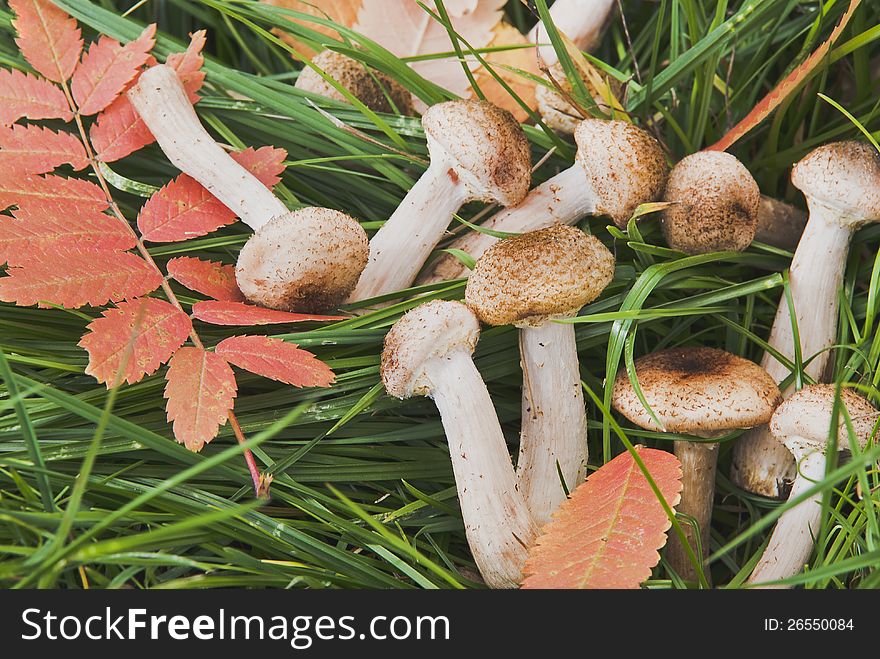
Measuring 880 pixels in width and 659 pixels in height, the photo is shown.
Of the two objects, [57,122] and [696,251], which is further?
[57,122]

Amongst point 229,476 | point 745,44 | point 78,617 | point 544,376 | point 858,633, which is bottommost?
point 858,633

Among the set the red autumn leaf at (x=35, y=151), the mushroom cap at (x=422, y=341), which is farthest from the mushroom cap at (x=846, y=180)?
the red autumn leaf at (x=35, y=151)

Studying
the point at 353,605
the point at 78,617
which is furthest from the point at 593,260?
the point at 78,617

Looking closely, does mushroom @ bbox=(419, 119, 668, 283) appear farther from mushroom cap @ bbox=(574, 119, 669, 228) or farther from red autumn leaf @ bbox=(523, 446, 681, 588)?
red autumn leaf @ bbox=(523, 446, 681, 588)

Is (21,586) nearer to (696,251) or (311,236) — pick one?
(311,236)

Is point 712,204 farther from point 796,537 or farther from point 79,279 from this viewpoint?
point 79,279
